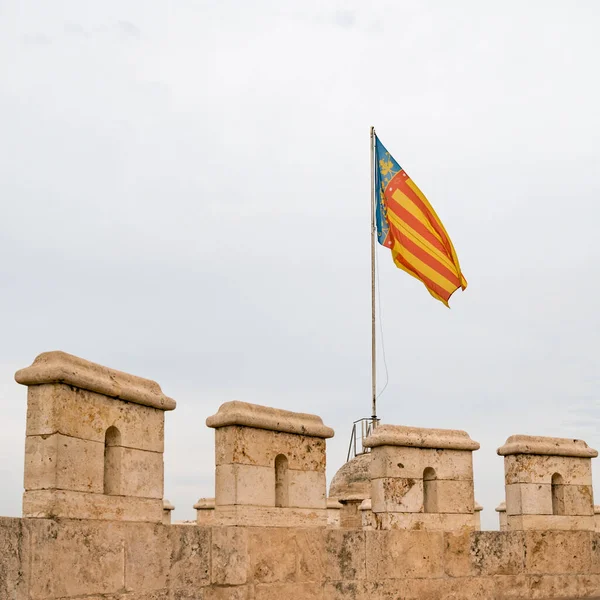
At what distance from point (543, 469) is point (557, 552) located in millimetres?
856

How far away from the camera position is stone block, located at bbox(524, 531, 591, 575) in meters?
9.98

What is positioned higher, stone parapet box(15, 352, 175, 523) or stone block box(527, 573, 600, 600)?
stone parapet box(15, 352, 175, 523)

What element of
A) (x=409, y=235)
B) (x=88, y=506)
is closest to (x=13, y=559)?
(x=88, y=506)

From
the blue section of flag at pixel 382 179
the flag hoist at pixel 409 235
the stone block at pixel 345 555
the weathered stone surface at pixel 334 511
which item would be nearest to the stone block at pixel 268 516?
the stone block at pixel 345 555

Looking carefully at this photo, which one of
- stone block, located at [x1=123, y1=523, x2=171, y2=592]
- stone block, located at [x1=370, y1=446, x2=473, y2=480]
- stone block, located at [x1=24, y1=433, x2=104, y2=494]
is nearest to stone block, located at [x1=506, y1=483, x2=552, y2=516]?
stone block, located at [x1=370, y1=446, x2=473, y2=480]

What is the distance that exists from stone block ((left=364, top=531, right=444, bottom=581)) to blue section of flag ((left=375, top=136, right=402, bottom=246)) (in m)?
5.62

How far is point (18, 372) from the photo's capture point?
6.27 metres

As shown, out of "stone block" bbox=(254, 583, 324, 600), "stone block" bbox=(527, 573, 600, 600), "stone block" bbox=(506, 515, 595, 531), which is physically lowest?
"stone block" bbox=(527, 573, 600, 600)

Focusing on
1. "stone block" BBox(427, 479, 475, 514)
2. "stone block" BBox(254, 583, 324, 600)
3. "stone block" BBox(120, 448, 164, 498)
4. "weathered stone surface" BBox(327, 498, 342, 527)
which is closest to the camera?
"stone block" BBox(120, 448, 164, 498)

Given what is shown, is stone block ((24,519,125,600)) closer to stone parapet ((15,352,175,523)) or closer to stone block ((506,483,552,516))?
stone parapet ((15,352,175,523))

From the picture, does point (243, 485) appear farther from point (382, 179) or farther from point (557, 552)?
point (382, 179)

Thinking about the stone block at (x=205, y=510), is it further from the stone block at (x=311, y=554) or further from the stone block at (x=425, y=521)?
the stone block at (x=311, y=554)

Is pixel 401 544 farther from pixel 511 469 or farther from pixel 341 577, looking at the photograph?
pixel 511 469

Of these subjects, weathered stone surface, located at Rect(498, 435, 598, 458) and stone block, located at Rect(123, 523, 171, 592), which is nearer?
stone block, located at Rect(123, 523, 171, 592)
